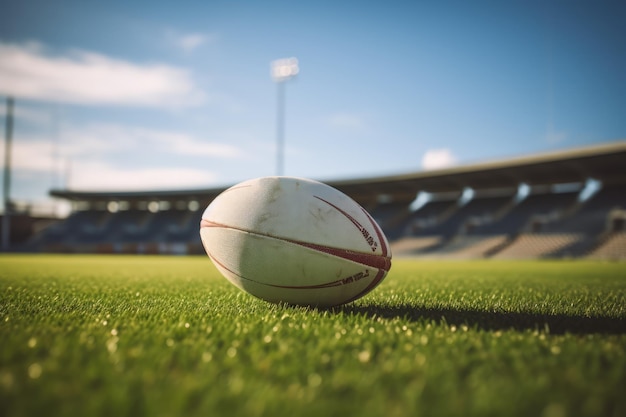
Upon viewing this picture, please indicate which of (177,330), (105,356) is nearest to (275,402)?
(105,356)

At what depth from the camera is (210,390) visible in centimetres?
168

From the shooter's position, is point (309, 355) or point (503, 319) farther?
point (503, 319)

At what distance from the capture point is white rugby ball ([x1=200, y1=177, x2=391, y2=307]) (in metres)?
3.62

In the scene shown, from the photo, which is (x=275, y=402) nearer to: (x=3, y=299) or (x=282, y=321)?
(x=282, y=321)

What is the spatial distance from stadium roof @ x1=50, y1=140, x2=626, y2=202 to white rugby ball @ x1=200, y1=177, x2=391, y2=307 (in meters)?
27.5

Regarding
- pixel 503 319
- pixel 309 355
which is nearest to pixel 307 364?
pixel 309 355

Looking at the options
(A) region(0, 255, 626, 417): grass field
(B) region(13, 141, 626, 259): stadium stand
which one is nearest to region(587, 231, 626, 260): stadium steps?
(B) region(13, 141, 626, 259): stadium stand

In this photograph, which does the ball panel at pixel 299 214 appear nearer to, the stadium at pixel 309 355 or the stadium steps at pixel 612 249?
the stadium at pixel 309 355

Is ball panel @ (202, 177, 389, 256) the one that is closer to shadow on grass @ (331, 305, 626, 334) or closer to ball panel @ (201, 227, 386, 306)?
ball panel @ (201, 227, 386, 306)

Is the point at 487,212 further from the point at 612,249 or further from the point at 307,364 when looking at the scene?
the point at 307,364

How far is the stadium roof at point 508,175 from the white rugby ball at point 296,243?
27.5 m

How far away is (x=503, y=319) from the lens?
348 cm

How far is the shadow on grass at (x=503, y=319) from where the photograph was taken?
308cm

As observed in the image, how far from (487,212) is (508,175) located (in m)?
4.95
